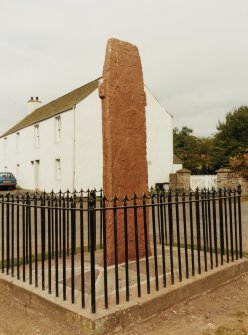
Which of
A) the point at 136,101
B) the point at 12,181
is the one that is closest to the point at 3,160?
the point at 12,181

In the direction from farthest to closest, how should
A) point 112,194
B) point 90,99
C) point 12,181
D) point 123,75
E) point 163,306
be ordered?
point 12,181 < point 90,99 < point 123,75 < point 112,194 < point 163,306

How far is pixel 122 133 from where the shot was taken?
5035 mm

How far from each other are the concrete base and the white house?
16.1m

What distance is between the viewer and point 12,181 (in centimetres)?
2672

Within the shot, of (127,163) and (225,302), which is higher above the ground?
(127,163)

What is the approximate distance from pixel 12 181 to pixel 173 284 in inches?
964

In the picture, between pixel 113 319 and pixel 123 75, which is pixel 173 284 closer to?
pixel 113 319

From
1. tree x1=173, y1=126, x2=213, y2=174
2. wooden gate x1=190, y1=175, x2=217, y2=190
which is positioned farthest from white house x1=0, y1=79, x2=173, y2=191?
tree x1=173, y1=126, x2=213, y2=174

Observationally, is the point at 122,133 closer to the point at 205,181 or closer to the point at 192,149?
the point at 205,181

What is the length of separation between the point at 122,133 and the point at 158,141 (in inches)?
770

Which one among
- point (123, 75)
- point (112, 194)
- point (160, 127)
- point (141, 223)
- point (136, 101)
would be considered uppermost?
point (160, 127)

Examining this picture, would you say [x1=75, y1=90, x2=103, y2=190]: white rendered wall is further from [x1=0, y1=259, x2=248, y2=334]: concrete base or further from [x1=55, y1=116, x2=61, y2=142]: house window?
[x1=0, y1=259, x2=248, y2=334]: concrete base

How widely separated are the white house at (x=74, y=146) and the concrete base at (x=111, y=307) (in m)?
16.1

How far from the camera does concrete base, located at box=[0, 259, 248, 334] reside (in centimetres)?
326
